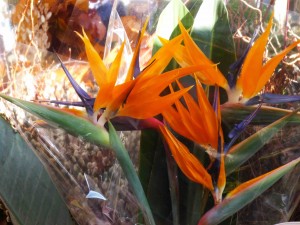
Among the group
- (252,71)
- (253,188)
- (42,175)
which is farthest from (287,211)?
(42,175)

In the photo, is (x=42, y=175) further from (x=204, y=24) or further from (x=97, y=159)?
(x=204, y=24)

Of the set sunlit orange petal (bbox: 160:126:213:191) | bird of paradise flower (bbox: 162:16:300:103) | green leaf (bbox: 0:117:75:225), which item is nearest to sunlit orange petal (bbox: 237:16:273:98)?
bird of paradise flower (bbox: 162:16:300:103)

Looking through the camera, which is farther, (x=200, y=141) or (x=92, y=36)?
(x=92, y=36)

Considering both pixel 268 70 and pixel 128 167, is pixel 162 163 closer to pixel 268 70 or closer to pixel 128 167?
pixel 128 167

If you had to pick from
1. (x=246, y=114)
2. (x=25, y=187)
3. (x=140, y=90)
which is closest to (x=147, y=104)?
(x=140, y=90)

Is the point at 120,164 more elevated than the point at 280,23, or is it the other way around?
the point at 280,23

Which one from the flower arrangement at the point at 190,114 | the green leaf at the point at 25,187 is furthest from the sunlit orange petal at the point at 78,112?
the green leaf at the point at 25,187

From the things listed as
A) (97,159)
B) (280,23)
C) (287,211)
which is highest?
(280,23)
